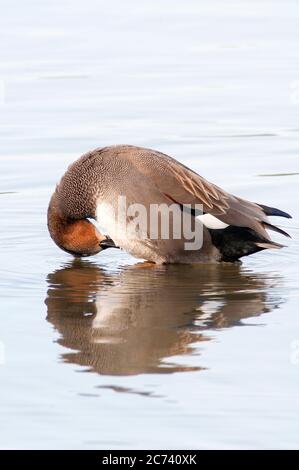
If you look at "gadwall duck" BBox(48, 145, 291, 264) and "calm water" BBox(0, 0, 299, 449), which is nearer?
"calm water" BBox(0, 0, 299, 449)

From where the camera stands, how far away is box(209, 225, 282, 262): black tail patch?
1051cm

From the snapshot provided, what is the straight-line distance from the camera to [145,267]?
424 inches

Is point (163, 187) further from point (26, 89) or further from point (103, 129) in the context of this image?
point (26, 89)

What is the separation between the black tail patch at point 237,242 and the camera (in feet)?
34.5
